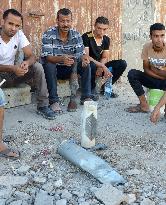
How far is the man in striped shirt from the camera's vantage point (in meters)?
5.86

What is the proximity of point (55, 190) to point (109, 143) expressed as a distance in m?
1.27

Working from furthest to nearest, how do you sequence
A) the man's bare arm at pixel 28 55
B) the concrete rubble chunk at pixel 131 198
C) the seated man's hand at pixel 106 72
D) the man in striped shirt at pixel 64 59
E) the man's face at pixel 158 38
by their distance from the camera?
the seated man's hand at pixel 106 72 → the man in striped shirt at pixel 64 59 → the man's face at pixel 158 38 → the man's bare arm at pixel 28 55 → the concrete rubble chunk at pixel 131 198

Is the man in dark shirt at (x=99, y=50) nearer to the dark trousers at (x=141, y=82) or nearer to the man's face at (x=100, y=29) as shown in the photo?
the man's face at (x=100, y=29)

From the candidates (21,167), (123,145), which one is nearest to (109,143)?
(123,145)

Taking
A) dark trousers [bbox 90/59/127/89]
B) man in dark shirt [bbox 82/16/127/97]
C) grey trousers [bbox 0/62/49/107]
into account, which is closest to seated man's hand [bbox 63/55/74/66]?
grey trousers [bbox 0/62/49/107]

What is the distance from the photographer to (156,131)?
525 centimetres

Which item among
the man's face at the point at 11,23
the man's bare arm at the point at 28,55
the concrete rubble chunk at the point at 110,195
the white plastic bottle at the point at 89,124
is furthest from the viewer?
the man's bare arm at the point at 28,55

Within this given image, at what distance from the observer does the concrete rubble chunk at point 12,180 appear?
3.78m

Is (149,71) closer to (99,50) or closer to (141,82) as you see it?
(141,82)

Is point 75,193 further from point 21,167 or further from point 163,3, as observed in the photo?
point 163,3

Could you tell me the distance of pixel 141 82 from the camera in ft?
20.0

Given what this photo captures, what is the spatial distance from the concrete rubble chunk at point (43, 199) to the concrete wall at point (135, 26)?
498cm

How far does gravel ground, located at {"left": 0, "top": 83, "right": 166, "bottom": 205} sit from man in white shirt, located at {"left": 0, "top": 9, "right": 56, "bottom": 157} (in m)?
0.23

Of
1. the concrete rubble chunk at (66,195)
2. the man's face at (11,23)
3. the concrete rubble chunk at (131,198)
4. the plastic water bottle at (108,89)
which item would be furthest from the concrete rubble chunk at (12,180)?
the plastic water bottle at (108,89)
